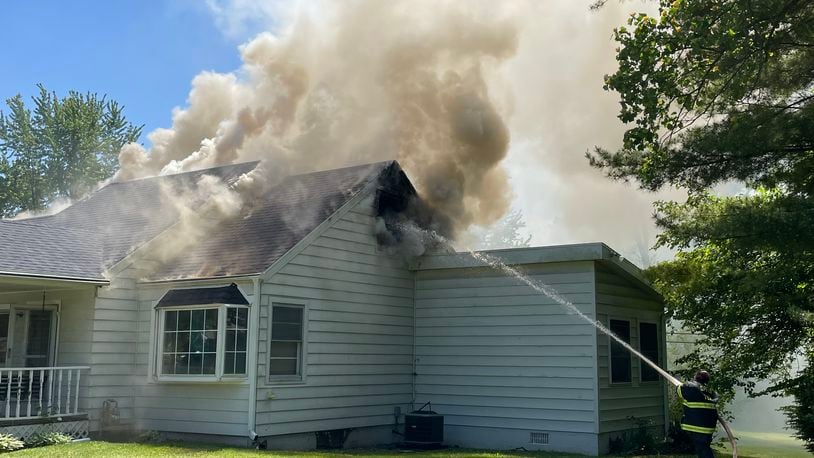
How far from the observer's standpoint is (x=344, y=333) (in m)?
14.8

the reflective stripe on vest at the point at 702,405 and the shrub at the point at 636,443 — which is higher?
the reflective stripe on vest at the point at 702,405

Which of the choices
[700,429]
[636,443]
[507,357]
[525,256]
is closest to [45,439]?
[507,357]

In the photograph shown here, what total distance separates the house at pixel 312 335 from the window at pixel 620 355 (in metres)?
0.04

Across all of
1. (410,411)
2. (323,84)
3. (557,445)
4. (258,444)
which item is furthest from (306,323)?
(323,84)

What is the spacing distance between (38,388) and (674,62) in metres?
12.2

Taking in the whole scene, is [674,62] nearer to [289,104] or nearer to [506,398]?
[506,398]

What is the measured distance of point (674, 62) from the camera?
34.6 ft

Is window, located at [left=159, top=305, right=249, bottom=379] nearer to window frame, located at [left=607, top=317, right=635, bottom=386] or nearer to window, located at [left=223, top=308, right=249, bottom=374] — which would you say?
window, located at [left=223, top=308, right=249, bottom=374]

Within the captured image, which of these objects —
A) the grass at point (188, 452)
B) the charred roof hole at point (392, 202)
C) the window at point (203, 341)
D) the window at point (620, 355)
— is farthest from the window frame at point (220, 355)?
the window at point (620, 355)

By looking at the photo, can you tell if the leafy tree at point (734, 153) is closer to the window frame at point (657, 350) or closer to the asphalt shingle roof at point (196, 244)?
the window frame at point (657, 350)

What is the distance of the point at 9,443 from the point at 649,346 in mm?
11671

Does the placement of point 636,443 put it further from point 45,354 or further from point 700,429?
point 45,354

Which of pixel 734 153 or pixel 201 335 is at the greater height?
pixel 734 153

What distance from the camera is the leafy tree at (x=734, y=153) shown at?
1005 cm
